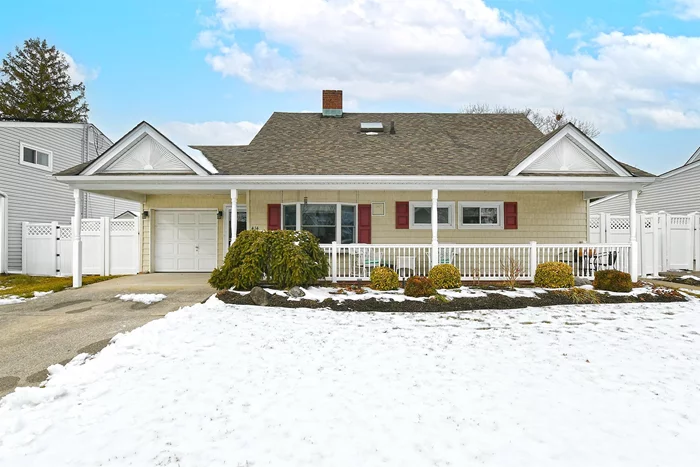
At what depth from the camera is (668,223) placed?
43.1ft

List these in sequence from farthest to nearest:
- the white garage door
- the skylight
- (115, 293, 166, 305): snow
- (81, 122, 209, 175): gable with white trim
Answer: the skylight → the white garage door → (81, 122, 209, 175): gable with white trim → (115, 293, 166, 305): snow

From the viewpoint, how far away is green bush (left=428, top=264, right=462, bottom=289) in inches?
379

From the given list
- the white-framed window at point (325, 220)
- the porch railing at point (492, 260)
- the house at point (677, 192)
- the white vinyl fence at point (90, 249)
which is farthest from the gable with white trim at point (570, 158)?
the white vinyl fence at point (90, 249)

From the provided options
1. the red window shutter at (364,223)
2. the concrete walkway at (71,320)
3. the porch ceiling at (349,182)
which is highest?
the porch ceiling at (349,182)

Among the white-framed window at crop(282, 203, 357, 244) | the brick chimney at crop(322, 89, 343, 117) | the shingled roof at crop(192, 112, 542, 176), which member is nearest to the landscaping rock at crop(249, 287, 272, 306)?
the shingled roof at crop(192, 112, 542, 176)

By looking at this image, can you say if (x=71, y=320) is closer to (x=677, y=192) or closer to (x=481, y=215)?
(x=481, y=215)

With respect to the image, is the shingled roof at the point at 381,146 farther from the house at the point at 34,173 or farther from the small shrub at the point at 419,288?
the house at the point at 34,173

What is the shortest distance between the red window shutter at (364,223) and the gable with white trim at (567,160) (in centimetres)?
477

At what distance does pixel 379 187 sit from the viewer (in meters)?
10.3

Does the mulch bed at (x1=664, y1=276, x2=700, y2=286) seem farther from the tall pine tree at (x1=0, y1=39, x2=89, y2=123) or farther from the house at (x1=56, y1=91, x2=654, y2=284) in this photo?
the tall pine tree at (x1=0, y1=39, x2=89, y2=123)

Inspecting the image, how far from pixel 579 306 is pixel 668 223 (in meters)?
7.89

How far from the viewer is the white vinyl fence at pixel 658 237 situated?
12508mm

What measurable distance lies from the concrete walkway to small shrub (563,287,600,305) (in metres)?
8.20

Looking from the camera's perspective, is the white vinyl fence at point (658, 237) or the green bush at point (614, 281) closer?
the green bush at point (614, 281)
